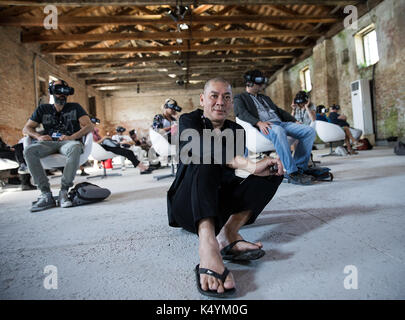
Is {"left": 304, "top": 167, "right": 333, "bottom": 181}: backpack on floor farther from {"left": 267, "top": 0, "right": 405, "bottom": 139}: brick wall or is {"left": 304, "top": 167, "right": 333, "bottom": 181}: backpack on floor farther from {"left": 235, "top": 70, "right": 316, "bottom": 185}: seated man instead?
{"left": 267, "top": 0, "right": 405, "bottom": 139}: brick wall

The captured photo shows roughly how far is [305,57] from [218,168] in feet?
43.2

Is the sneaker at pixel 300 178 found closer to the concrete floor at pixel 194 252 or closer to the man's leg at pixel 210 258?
the concrete floor at pixel 194 252

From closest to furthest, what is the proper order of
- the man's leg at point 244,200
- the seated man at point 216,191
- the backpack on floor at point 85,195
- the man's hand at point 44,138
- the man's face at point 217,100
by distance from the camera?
the seated man at point 216,191 < the man's leg at point 244,200 < the man's face at point 217,100 < the backpack on floor at point 85,195 < the man's hand at point 44,138

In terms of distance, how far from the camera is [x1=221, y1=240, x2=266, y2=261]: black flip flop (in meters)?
1.13

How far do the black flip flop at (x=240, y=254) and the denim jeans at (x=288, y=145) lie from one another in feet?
6.41

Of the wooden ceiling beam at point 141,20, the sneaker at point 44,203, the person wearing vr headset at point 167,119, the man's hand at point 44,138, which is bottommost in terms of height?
the sneaker at point 44,203

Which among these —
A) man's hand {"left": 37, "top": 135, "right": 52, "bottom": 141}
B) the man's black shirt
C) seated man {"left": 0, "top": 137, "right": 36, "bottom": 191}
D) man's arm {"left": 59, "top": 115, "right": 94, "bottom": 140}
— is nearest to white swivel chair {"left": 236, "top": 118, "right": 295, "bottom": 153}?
man's arm {"left": 59, "top": 115, "right": 94, "bottom": 140}

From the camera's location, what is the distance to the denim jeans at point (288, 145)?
2.91 m

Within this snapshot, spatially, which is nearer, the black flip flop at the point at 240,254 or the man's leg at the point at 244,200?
the black flip flop at the point at 240,254

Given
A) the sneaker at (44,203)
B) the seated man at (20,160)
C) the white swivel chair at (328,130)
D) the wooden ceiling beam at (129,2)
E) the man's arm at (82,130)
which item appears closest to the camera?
the sneaker at (44,203)

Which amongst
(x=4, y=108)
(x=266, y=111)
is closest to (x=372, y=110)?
(x=266, y=111)

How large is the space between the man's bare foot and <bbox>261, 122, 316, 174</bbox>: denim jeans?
2.11m

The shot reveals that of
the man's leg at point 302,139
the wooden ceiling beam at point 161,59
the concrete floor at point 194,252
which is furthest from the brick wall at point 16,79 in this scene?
the man's leg at point 302,139

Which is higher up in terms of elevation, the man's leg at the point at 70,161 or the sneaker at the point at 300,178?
the man's leg at the point at 70,161
